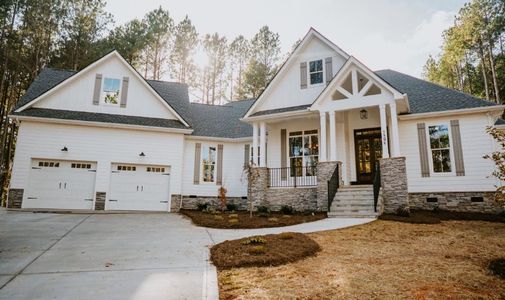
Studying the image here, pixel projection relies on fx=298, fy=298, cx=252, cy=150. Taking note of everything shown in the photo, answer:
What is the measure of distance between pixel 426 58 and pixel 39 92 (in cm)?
3289

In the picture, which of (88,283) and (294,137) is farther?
(294,137)

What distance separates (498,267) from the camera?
4.59 m

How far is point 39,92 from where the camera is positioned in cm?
1488

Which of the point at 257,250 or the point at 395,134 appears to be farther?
the point at 395,134

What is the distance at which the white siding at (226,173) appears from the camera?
15.1m

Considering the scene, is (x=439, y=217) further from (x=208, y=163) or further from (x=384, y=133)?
(x=208, y=163)

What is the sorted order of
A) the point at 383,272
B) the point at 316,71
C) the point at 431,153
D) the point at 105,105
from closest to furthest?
the point at 383,272 < the point at 431,153 < the point at 316,71 < the point at 105,105

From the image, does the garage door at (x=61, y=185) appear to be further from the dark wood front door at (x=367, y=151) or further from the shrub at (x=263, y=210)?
the dark wood front door at (x=367, y=151)

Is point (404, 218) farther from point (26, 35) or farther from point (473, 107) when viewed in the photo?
point (26, 35)

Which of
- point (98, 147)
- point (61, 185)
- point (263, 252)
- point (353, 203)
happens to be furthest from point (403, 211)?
point (61, 185)

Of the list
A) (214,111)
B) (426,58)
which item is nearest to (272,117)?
(214,111)

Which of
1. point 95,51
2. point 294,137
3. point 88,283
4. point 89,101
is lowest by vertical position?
point 88,283

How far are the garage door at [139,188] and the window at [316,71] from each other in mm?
8329

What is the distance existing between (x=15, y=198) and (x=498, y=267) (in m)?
15.7
